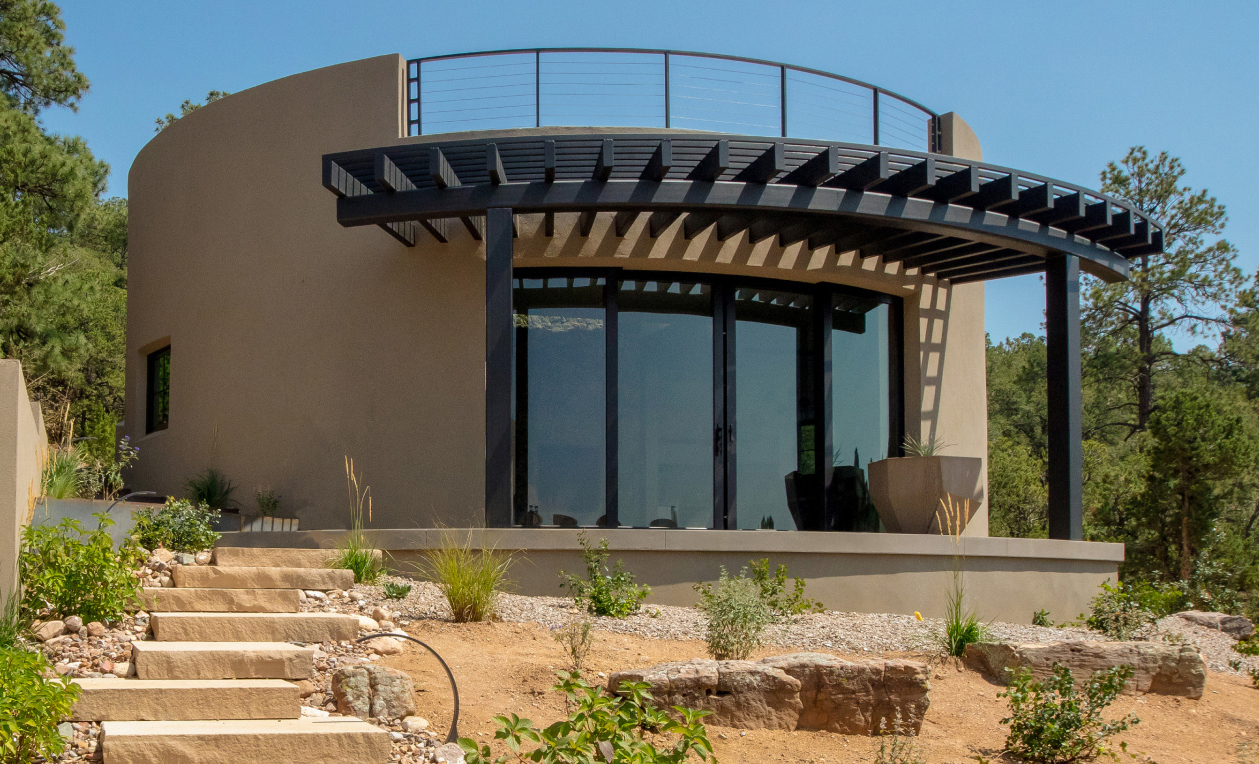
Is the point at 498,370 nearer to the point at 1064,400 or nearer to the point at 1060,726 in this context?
the point at 1060,726

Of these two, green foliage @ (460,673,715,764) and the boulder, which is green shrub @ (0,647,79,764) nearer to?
green foliage @ (460,673,715,764)

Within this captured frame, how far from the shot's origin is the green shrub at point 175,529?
6.51 metres

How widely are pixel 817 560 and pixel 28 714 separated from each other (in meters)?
5.20

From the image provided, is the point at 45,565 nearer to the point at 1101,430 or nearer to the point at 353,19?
the point at 353,19

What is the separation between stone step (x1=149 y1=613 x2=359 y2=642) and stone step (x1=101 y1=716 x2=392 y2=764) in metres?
1.11

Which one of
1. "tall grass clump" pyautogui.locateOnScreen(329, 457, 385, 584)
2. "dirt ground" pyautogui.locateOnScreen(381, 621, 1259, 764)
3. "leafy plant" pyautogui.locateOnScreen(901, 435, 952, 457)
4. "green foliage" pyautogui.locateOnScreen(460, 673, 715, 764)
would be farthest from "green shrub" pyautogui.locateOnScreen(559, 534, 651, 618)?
"leafy plant" pyautogui.locateOnScreen(901, 435, 952, 457)

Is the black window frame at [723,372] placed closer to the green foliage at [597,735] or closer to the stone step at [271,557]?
the stone step at [271,557]

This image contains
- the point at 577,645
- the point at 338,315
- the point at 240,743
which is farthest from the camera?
the point at 338,315

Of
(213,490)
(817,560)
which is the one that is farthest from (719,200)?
(213,490)

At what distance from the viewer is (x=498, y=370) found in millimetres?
7227

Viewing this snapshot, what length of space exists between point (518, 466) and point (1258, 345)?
16349 millimetres

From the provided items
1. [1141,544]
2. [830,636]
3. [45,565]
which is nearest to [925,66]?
[830,636]

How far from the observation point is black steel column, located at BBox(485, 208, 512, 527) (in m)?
7.09

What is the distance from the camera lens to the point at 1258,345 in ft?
59.4
